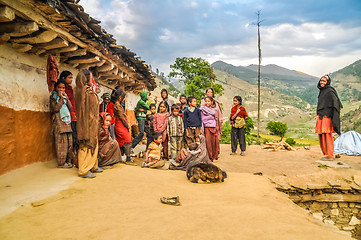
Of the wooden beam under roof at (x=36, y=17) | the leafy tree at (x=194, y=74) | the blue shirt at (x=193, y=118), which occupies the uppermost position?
the leafy tree at (x=194, y=74)

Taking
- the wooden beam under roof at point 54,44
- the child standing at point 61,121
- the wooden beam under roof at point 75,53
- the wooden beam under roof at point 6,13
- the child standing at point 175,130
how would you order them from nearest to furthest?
1. the wooden beam under roof at point 6,13
2. the wooden beam under roof at point 54,44
3. the child standing at point 61,121
4. the wooden beam under roof at point 75,53
5. the child standing at point 175,130

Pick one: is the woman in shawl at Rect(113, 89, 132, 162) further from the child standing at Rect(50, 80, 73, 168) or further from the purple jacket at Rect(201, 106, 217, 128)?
the purple jacket at Rect(201, 106, 217, 128)

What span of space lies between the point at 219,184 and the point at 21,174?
3581 millimetres

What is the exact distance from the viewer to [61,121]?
4.46 m

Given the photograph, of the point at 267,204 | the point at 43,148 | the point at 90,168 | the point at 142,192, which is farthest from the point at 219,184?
Result: the point at 43,148

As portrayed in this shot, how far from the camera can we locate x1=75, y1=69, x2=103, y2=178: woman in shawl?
4.03 meters

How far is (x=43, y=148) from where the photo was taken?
450 centimetres

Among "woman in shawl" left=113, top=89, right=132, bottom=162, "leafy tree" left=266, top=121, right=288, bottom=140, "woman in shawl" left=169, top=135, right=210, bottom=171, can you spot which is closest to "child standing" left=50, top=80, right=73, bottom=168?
"woman in shawl" left=113, top=89, right=132, bottom=162

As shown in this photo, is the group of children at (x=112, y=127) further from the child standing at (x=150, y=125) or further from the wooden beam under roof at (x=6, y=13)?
the wooden beam under roof at (x=6, y=13)

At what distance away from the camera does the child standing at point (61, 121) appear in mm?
4449

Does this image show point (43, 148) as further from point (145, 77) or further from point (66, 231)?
point (145, 77)

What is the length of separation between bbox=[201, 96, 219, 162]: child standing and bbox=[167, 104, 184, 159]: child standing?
95 centimetres

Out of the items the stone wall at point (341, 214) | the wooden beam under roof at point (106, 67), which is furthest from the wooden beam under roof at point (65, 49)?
the stone wall at point (341, 214)

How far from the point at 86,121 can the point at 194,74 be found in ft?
96.5
